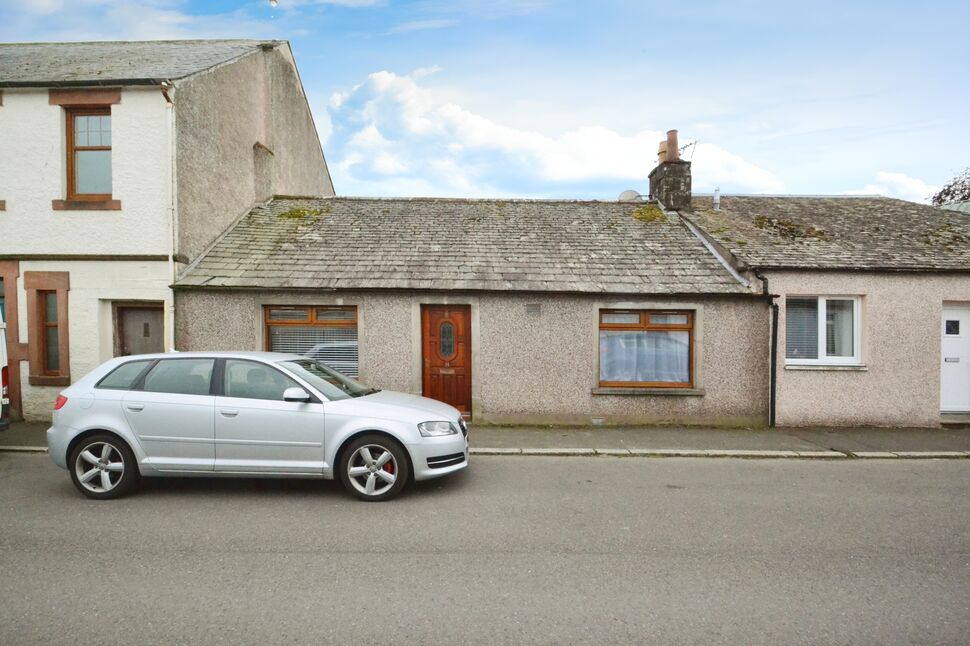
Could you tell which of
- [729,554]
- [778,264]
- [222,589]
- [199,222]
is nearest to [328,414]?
[222,589]

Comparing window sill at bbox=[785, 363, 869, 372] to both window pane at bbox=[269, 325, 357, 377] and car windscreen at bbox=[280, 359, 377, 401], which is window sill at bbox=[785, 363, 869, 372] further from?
window pane at bbox=[269, 325, 357, 377]

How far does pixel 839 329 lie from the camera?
10047 mm

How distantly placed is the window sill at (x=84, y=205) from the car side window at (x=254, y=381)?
5.89m

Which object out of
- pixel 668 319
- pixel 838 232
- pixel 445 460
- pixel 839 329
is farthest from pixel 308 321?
pixel 838 232

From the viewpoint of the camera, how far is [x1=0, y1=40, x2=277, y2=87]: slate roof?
30.9 ft

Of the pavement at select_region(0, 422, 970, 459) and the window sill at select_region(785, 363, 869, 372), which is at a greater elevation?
the window sill at select_region(785, 363, 869, 372)

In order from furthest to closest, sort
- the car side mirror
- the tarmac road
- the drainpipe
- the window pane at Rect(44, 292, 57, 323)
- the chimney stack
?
the chimney stack, the window pane at Rect(44, 292, 57, 323), the drainpipe, the car side mirror, the tarmac road

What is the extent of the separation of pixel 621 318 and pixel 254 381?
666cm

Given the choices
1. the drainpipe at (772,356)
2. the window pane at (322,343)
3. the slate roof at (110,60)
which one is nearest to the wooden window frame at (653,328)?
the drainpipe at (772,356)

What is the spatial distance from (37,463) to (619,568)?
308 inches

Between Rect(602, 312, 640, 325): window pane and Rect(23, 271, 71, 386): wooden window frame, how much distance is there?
9.99 m

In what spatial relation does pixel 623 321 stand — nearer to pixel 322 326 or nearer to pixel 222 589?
pixel 322 326

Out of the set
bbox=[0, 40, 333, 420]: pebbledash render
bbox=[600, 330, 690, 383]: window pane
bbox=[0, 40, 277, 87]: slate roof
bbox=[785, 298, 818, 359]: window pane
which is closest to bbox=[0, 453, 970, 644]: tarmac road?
bbox=[600, 330, 690, 383]: window pane

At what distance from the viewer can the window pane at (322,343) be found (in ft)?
32.0
